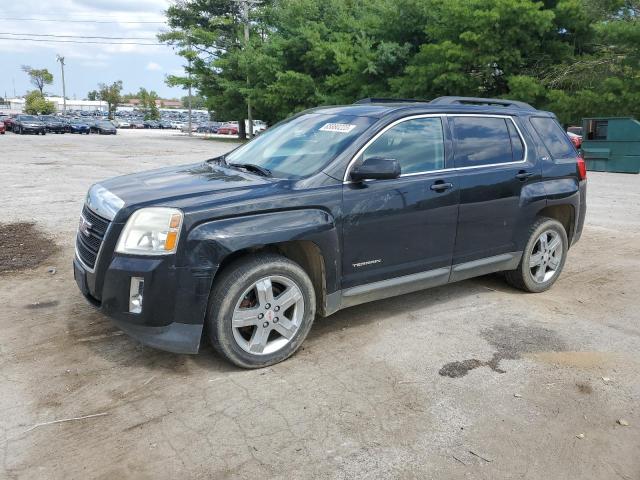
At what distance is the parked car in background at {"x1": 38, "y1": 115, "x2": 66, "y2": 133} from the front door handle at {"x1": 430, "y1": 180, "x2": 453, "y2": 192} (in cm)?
4967

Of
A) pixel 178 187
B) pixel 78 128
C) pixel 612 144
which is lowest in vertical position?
pixel 78 128

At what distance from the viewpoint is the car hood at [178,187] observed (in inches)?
142

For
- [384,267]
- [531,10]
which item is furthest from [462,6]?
[384,267]

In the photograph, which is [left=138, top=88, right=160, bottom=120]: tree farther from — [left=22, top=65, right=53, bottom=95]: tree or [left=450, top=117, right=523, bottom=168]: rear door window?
[left=450, top=117, right=523, bottom=168]: rear door window

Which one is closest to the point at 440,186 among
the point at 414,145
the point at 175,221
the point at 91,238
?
the point at 414,145

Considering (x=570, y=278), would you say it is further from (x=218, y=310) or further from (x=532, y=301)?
(x=218, y=310)

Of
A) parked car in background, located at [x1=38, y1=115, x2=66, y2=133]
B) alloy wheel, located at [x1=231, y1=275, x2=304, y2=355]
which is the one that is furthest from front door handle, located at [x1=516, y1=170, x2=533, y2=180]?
parked car in background, located at [x1=38, y1=115, x2=66, y2=133]

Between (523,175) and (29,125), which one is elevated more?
(523,175)

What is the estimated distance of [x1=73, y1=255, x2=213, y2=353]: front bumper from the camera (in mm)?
3428

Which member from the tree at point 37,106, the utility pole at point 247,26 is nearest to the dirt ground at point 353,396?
the utility pole at point 247,26

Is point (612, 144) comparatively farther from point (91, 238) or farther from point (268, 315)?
point (91, 238)

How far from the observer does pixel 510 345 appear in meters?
4.30

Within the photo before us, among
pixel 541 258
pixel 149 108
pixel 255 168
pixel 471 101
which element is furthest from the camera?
pixel 149 108

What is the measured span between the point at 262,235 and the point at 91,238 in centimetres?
123
